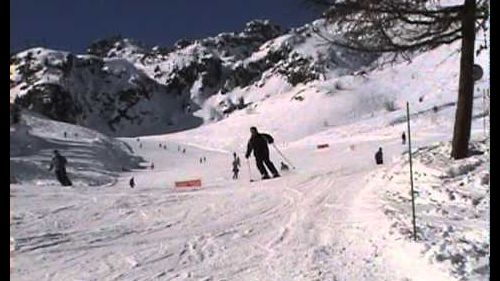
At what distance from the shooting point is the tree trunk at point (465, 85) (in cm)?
1385

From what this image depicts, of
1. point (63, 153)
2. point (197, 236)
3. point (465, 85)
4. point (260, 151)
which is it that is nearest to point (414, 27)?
point (465, 85)

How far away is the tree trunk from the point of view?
13845mm

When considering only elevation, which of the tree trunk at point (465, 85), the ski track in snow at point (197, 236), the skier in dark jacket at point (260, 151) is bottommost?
the ski track in snow at point (197, 236)

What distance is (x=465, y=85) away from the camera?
14617 millimetres

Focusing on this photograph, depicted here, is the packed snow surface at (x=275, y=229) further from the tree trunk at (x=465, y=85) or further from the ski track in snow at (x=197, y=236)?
the tree trunk at (x=465, y=85)

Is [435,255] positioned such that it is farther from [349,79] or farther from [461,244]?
[349,79]

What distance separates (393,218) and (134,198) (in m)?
5.83

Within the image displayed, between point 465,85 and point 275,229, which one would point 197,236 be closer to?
point 275,229

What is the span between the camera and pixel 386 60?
53.7ft

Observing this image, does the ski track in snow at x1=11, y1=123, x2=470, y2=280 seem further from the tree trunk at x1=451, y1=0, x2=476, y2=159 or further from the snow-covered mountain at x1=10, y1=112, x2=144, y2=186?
the snow-covered mountain at x1=10, y1=112, x2=144, y2=186

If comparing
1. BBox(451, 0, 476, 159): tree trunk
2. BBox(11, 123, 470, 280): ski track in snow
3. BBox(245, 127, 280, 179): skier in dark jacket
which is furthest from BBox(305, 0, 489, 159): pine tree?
BBox(245, 127, 280, 179): skier in dark jacket

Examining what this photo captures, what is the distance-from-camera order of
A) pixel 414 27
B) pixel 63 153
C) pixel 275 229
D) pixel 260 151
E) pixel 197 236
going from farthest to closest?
pixel 63 153
pixel 260 151
pixel 414 27
pixel 275 229
pixel 197 236

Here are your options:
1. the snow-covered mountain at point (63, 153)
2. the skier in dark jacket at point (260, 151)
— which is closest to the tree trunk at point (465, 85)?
the skier in dark jacket at point (260, 151)
